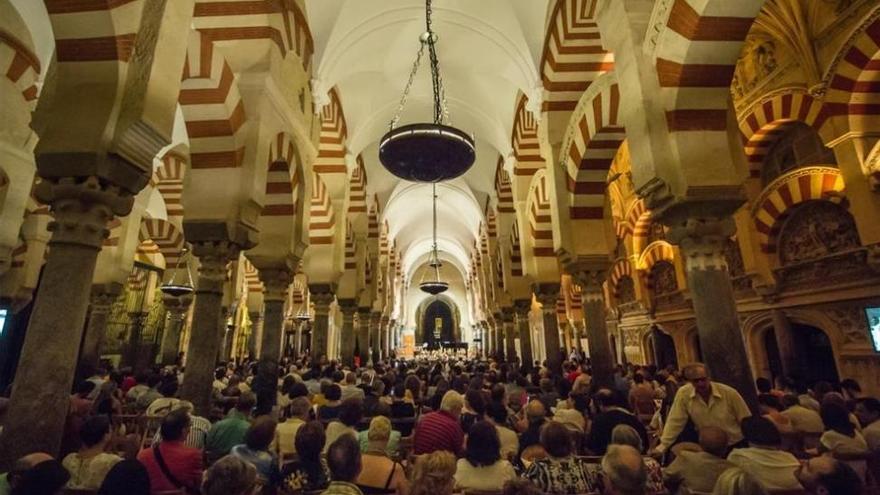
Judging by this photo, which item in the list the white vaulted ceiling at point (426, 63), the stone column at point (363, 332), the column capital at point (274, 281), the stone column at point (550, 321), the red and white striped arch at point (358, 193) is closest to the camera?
the column capital at point (274, 281)

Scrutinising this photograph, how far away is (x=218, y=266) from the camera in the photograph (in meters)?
3.82

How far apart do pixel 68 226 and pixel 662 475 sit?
9.82 ft

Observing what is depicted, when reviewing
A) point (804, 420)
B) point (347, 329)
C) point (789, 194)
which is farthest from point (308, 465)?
point (347, 329)

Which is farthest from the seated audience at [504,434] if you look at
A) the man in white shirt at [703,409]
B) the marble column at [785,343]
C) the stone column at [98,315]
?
the stone column at [98,315]

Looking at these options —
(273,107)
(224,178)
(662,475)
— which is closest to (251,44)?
(273,107)

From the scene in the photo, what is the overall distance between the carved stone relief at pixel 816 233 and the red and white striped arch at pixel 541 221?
10.3 ft

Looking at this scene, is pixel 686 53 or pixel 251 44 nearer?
pixel 686 53

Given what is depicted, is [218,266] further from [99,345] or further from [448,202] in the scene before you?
[448,202]

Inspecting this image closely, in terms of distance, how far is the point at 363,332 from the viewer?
12.6 metres

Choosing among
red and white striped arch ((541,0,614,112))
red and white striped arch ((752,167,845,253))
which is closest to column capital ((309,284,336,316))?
red and white striped arch ((541,0,614,112))

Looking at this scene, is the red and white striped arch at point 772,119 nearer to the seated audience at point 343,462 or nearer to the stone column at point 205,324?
the seated audience at point 343,462

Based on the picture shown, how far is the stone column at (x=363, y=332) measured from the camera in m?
12.2

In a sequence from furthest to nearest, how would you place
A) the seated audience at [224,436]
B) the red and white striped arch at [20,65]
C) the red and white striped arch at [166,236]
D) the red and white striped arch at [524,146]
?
the red and white striped arch at [166,236] < the red and white striped arch at [524,146] < the red and white striped arch at [20,65] < the seated audience at [224,436]

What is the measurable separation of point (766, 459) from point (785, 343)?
4806 mm
